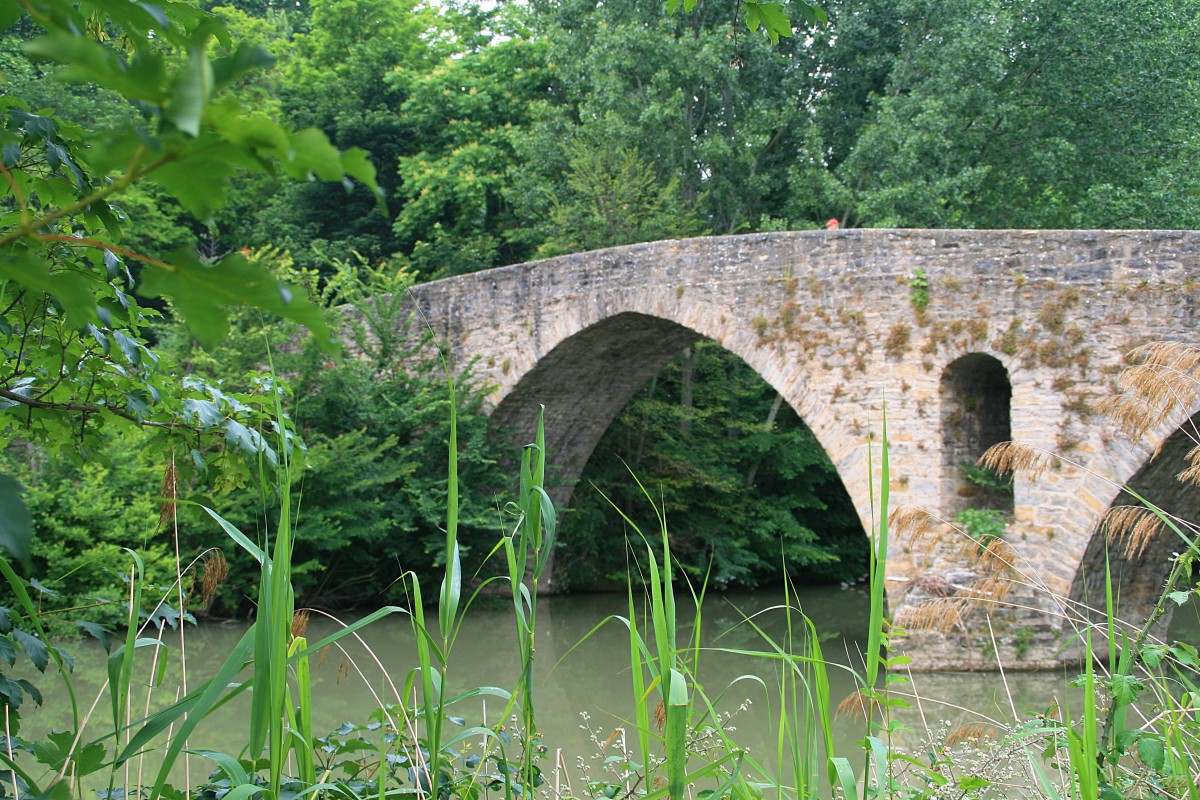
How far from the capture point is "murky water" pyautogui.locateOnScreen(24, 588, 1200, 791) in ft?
18.5

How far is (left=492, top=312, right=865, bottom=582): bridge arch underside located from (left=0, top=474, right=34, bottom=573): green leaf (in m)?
8.34

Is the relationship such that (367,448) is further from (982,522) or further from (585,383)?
(982,522)

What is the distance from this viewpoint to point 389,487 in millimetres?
9977

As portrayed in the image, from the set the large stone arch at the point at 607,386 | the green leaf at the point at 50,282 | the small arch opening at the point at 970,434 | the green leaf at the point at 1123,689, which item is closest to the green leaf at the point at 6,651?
the green leaf at the point at 50,282

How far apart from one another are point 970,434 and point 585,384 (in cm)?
406

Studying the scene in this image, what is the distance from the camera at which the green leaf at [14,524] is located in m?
0.62

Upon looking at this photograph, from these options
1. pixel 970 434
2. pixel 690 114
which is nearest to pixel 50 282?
pixel 970 434

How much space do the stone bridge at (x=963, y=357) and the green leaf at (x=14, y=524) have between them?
5456 millimetres

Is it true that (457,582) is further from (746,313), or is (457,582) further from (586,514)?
(586,514)

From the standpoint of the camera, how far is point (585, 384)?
34.7 feet

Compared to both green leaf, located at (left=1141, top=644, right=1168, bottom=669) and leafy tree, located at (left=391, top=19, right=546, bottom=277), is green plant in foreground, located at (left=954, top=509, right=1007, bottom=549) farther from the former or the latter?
leafy tree, located at (left=391, top=19, right=546, bottom=277)

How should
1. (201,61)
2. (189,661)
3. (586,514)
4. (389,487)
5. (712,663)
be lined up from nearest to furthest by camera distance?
1. (201,61)
2. (189,661)
3. (712,663)
4. (389,487)
5. (586,514)

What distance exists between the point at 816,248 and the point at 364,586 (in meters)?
5.06

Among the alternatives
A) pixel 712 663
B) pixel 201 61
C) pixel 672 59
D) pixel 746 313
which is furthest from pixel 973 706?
pixel 672 59
